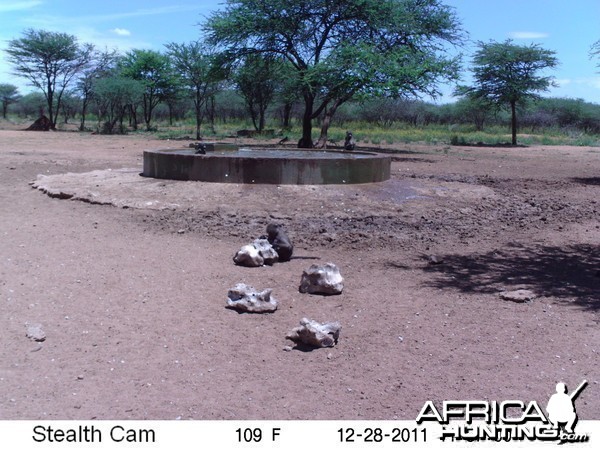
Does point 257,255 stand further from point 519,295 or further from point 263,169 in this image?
point 263,169

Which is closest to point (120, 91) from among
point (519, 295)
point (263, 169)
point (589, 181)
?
point (589, 181)

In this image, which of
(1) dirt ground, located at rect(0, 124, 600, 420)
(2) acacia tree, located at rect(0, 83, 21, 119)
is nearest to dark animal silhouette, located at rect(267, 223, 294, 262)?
(1) dirt ground, located at rect(0, 124, 600, 420)

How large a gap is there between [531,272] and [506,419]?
3844mm

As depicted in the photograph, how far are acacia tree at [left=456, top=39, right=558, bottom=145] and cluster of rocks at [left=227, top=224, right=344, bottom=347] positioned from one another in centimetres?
3170

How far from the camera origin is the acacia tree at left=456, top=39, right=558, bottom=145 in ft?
122

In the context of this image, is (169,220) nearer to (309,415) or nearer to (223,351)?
(223,351)

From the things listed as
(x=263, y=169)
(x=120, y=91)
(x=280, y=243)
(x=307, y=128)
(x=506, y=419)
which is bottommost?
(x=506, y=419)

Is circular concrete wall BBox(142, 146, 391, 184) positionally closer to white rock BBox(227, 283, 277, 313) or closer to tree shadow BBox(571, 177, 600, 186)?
white rock BBox(227, 283, 277, 313)

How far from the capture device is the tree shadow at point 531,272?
6.40 m

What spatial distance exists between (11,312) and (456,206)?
7.33 metres

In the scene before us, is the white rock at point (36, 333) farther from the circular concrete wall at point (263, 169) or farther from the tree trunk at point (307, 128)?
the tree trunk at point (307, 128)

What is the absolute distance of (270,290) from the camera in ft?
19.0

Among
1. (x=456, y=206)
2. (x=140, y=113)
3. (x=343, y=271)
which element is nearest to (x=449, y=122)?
(x=140, y=113)

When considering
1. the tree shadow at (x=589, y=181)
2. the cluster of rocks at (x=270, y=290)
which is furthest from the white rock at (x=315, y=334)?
the tree shadow at (x=589, y=181)
